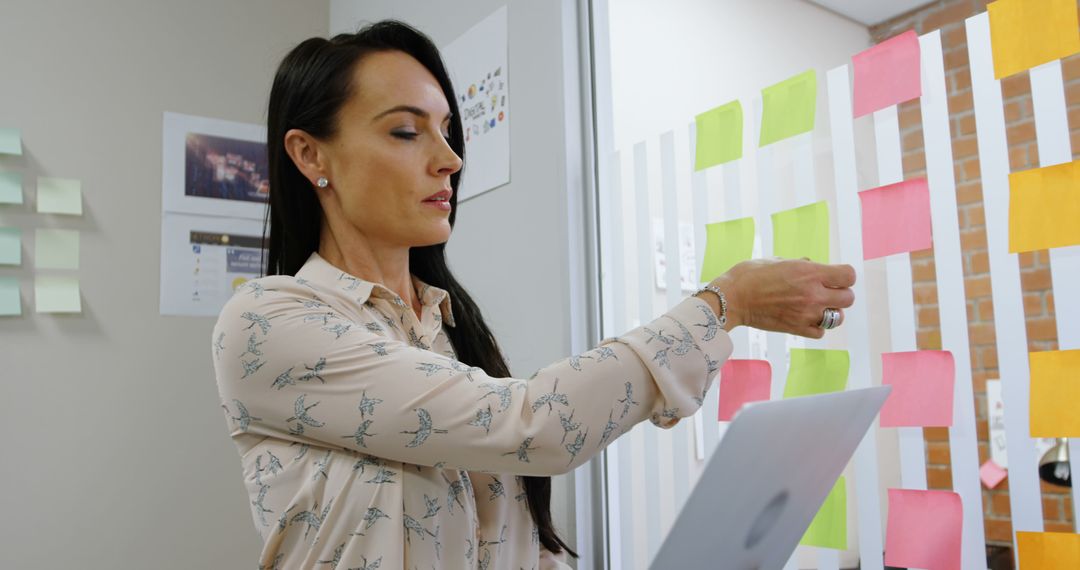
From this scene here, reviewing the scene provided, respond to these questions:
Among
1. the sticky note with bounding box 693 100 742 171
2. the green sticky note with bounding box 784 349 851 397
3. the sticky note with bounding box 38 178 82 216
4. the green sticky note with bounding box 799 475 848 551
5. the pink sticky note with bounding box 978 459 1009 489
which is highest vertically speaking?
the sticky note with bounding box 38 178 82 216

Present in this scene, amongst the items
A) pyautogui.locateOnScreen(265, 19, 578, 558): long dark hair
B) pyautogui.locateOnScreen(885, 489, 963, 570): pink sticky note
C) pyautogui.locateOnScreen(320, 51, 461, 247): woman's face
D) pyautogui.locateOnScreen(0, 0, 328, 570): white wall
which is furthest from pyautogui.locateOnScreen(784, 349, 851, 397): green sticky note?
pyautogui.locateOnScreen(0, 0, 328, 570): white wall

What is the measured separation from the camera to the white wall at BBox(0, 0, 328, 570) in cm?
190

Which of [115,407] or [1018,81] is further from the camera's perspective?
[115,407]

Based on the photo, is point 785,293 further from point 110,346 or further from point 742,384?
point 110,346

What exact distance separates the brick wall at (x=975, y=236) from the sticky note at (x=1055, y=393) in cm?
7

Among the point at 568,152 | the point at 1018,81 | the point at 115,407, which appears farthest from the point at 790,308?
the point at 115,407

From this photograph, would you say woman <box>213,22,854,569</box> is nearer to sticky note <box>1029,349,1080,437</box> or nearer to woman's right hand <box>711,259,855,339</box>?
woman's right hand <box>711,259,855,339</box>

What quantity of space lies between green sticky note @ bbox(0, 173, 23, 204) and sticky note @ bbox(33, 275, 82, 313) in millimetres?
184

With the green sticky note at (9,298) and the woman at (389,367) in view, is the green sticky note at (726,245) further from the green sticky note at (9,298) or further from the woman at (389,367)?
the green sticky note at (9,298)

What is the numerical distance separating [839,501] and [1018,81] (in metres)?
0.55

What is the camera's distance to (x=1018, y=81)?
0.96 metres

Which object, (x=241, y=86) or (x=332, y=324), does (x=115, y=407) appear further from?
(x=332, y=324)

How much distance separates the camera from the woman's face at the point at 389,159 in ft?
3.11

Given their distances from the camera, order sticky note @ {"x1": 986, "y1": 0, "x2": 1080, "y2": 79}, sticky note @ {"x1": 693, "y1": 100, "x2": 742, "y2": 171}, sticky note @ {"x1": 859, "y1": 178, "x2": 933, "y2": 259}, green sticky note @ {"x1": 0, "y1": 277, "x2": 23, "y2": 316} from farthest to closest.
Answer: green sticky note @ {"x1": 0, "y1": 277, "x2": 23, "y2": 316} → sticky note @ {"x1": 693, "y1": 100, "x2": 742, "y2": 171} → sticky note @ {"x1": 859, "y1": 178, "x2": 933, "y2": 259} → sticky note @ {"x1": 986, "y1": 0, "x2": 1080, "y2": 79}
